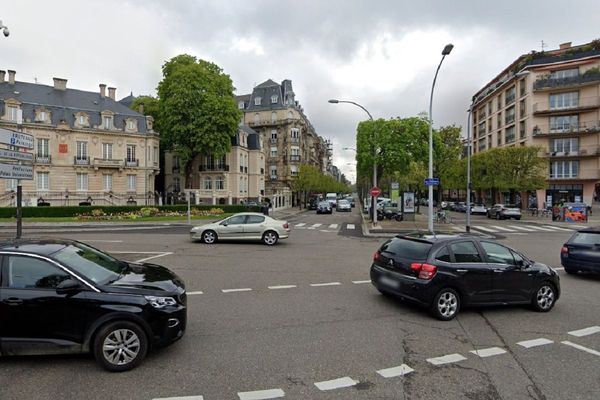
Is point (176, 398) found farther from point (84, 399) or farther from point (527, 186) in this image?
point (527, 186)

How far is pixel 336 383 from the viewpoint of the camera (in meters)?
3.90

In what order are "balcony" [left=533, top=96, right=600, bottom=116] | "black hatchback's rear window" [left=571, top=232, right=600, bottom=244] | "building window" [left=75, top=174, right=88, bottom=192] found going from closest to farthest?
"black hatchback's rear window" [left=571, top=232, right=600, bottom=244] < "building window" [left=75, top=174, right=88, bottom=192] < "balcony" [left=533, top=96, right=600, bottom=116]

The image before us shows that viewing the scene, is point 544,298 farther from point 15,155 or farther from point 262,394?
point 15,155

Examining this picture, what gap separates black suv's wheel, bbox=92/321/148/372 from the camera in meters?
4.11

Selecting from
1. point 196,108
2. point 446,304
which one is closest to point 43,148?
point 196,108

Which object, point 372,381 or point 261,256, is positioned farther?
point 261,256

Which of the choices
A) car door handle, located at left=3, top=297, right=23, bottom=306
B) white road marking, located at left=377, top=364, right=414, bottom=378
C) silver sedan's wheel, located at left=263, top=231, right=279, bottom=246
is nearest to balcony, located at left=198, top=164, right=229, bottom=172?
silver sedan's wheel, located at left=263, top=231, right=279, bottom=246

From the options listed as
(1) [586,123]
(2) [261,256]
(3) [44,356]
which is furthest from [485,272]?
(1) [586,123]

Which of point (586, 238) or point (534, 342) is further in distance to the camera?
point (586, 238)

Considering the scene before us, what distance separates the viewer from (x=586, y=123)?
46438 millimetres

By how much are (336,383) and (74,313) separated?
9.99 feet

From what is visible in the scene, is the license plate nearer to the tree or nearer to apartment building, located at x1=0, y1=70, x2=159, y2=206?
the tree

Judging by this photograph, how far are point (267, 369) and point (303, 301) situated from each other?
9.43 ft

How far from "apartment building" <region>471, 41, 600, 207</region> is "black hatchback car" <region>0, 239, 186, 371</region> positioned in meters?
51.6
